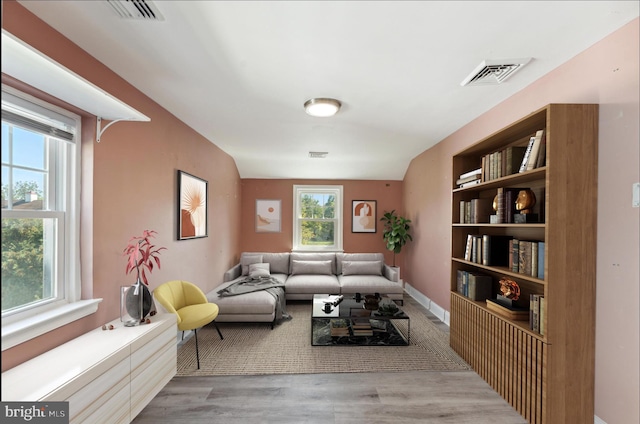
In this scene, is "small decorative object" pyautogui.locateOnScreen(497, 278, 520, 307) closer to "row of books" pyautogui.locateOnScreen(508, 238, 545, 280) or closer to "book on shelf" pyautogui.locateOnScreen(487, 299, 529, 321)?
"book on shelf" pyautogui.locateOnScreen(487, 299, 529, 321)

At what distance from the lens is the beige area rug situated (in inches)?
118

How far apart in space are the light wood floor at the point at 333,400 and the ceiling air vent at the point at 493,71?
2.50m

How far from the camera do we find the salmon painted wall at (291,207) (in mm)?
6293

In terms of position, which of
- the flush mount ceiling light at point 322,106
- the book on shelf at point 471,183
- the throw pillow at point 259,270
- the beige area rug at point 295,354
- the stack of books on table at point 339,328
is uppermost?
the flush mount ceiling light at point 322,106

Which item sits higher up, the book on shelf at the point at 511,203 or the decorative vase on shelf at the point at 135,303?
the book on shelf at the point at 511,203

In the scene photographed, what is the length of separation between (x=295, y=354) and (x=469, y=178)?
7.90 ft

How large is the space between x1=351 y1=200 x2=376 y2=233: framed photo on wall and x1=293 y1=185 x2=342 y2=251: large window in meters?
0.27

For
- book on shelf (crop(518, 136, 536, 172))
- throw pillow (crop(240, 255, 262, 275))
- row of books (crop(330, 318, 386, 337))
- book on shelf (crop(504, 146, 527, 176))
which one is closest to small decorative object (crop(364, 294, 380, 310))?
row of books (crop(330, 318, 386, 337))

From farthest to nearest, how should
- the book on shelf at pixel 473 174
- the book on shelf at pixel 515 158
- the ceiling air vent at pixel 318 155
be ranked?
1. the ceiling air vent at pixel 318 155
2. the book on shelf at pixel 473 174
3. the book on shelf at pixel 515 158

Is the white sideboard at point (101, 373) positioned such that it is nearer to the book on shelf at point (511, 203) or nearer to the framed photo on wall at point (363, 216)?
the book on shelf at point (511, 203)

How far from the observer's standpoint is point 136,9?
179cm

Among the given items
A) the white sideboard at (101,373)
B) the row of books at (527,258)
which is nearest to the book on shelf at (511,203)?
the row of books at (527,258)

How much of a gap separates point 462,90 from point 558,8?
38.8 inches

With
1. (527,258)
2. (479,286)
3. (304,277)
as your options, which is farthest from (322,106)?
(304,277)
